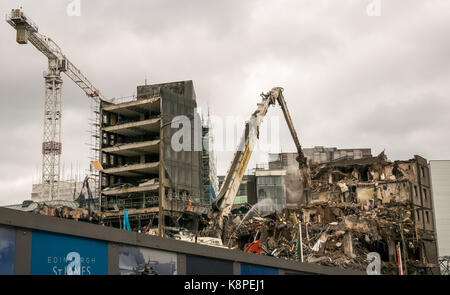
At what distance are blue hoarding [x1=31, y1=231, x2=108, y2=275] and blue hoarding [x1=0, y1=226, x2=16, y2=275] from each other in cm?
71

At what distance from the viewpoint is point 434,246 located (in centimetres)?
6225

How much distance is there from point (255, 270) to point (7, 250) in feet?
39.7

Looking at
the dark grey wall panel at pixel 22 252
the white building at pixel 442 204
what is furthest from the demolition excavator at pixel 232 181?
the white building at pixel 442 204

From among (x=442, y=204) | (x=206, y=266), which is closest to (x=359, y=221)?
(x=206, y=266)

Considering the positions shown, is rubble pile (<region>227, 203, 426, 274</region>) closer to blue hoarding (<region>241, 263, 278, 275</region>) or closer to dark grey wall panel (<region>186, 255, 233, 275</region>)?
blue hoarding (<region>241, 263, 278, 275</region>)

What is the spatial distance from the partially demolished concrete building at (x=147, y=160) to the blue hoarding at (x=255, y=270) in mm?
40482

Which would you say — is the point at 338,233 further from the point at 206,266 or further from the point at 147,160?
the point at 206,266

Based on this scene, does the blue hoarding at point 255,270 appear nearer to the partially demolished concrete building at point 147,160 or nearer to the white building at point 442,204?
the partially demolished concrete building at point 147,160

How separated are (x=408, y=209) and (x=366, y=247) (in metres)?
9.06

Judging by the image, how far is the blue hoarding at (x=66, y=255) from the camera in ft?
47.4

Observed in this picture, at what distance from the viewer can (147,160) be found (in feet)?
234

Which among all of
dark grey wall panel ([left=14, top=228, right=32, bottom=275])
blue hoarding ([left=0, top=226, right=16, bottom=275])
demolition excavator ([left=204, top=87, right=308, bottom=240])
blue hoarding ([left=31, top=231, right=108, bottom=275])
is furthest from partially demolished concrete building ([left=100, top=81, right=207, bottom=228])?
blue hoarding ([left=0, top=226, right=16, bottom=275])
